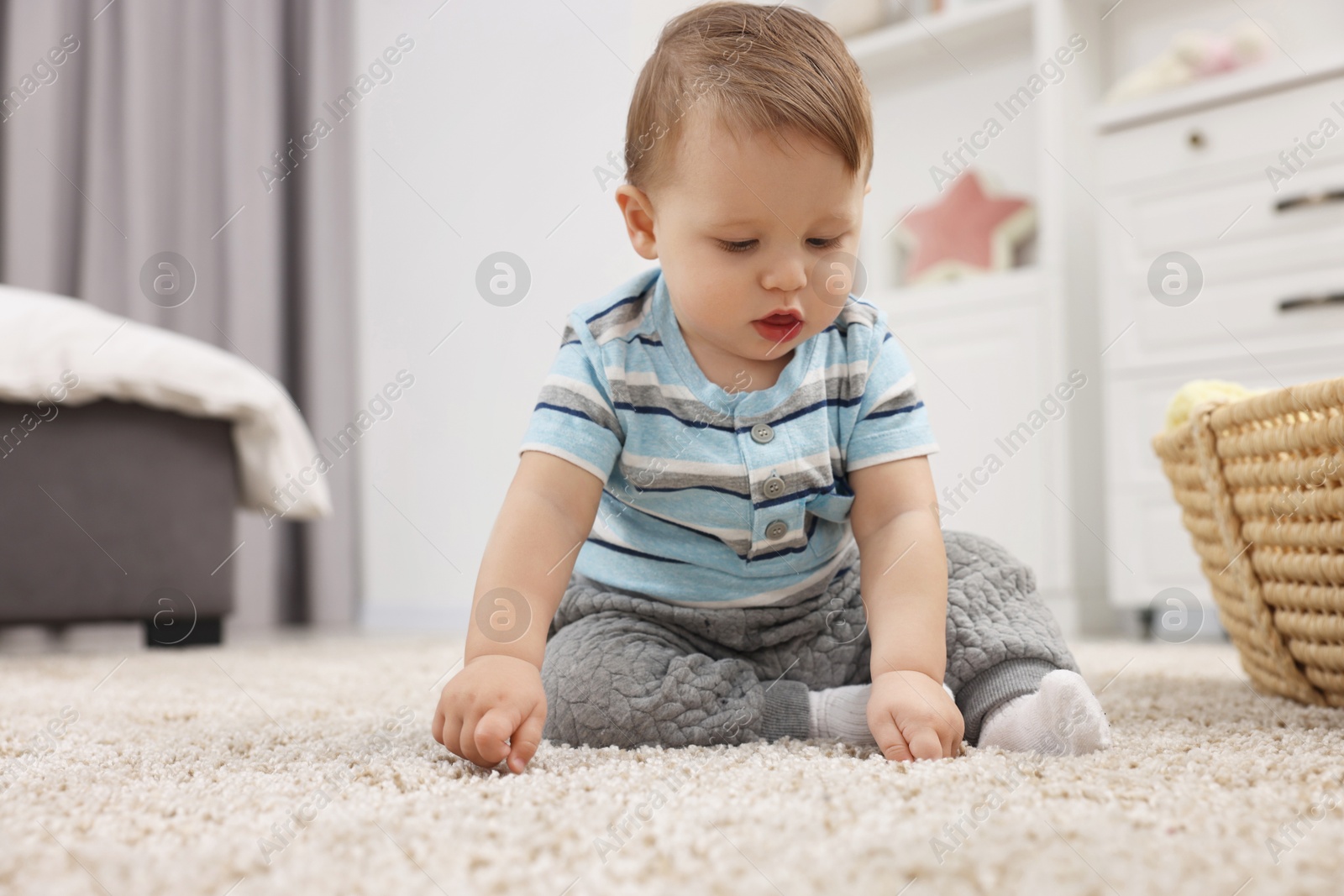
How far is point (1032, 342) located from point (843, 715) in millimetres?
1497

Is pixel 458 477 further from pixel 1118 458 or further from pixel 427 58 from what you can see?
pixel 1118 458

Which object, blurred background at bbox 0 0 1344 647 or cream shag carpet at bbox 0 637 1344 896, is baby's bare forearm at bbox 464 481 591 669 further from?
blurred background at bbox 0 0 1344 647

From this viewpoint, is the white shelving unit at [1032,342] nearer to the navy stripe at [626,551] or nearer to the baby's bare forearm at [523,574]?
the navy stripe at [626,551]

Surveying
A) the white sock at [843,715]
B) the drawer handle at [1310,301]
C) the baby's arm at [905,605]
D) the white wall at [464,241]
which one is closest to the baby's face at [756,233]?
the baby's arm at [905,605]

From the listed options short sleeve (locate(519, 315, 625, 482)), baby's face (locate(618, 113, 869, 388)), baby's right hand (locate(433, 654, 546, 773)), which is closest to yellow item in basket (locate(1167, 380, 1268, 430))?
baby's face (locate(618, 113, 869, 388))

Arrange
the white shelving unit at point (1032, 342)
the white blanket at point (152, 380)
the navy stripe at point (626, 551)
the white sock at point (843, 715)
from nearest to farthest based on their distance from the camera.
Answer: the white sock at point (843, 715) → the navy stripe at point (626, 551) → the white blanket at point (152, 380) → the white shelving unit at point (1032, 342)

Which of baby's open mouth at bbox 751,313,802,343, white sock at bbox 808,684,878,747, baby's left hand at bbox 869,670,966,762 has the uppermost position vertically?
baby's open mouth at bbox 751,313,802,343

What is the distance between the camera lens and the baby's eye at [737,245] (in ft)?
2.13

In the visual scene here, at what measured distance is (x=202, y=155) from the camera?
8.32 ft

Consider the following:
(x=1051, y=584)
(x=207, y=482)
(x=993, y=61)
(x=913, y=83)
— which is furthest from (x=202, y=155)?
(x=1051, y=584)

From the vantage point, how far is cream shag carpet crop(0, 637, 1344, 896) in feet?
1.12

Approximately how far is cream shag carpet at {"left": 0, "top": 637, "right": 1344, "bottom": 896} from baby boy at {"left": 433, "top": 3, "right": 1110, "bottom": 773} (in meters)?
0.04

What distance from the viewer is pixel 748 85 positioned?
646 mm

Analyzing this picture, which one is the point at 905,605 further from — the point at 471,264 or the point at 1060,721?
the point at 471,264
